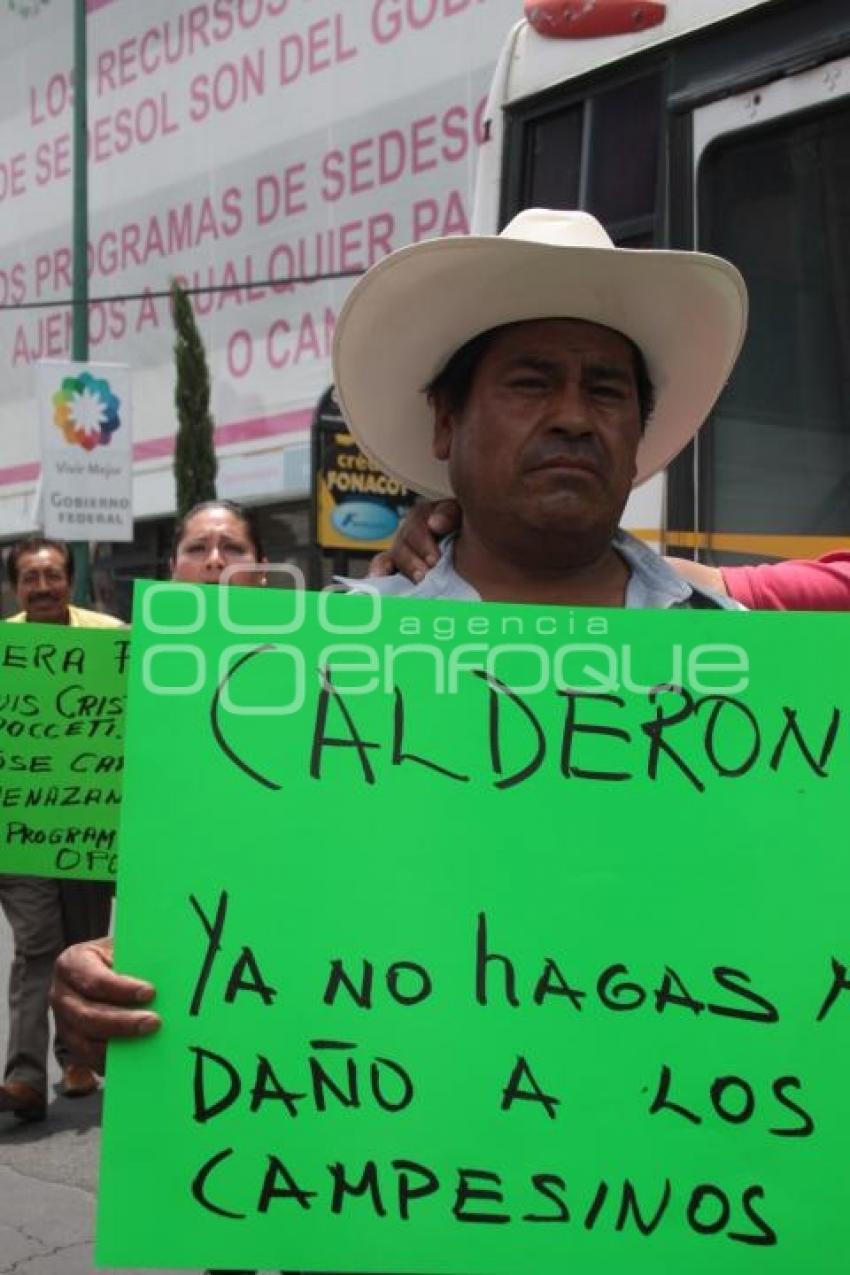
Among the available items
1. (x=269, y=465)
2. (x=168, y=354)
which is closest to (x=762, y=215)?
(x=269, y=465)

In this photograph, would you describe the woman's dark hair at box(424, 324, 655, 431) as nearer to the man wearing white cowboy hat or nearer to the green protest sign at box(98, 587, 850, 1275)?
the man wearing white cowboy hat

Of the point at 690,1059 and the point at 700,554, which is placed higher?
the point at 700,554

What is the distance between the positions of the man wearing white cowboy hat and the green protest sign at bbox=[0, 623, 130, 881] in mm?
2455

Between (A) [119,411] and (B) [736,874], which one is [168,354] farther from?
(B) [736,874]

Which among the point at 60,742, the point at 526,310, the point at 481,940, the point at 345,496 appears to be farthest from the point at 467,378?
the point at 345,496

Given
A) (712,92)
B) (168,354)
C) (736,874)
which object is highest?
(168,354)

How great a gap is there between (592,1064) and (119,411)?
1373cm

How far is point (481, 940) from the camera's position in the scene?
1.83 metres

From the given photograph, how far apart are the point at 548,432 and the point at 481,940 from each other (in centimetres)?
65

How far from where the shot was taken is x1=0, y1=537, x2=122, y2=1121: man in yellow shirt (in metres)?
5.44

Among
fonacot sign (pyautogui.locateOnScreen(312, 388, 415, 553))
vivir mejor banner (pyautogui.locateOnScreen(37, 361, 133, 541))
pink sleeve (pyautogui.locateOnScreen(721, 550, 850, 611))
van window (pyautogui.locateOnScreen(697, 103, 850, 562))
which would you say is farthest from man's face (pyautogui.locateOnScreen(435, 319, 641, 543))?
vivir mejor banner (pyautogui.locateOnScreen(37, 361, 133, 541))

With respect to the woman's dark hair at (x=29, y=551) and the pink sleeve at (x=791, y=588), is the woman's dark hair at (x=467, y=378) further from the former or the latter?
the woman's dark hair at (x=29, y=551)

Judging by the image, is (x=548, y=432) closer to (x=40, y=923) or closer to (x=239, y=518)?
(x=239, y=518)

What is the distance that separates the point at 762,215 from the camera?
446 centimetres
